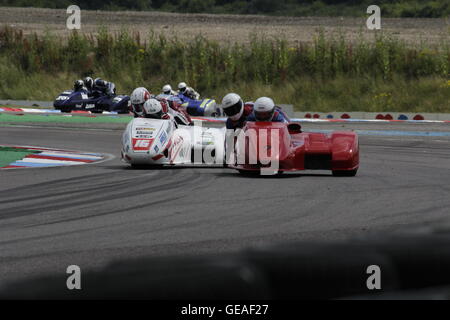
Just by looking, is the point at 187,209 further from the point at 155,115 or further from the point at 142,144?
the point at 155,115

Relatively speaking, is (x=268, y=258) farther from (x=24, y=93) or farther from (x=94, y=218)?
(x=24, y=93)

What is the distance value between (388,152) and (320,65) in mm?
13501

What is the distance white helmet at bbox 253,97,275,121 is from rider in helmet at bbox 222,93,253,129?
0.55 metres

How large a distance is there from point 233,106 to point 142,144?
120 centimetres

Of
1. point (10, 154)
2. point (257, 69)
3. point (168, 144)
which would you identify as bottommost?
point (10, 154)

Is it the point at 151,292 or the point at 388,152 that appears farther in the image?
the point at 388,152

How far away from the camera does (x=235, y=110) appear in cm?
1158

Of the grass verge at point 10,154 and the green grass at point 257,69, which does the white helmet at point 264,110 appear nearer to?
the grass verge at point 10,154

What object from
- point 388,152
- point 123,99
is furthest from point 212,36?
point 388,152

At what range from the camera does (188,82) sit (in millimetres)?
29391

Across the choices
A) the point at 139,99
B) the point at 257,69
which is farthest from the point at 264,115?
the point at 257,69

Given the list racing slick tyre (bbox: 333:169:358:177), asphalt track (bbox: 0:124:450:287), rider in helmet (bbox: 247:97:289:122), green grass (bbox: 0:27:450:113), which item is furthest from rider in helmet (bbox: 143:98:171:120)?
green grass (bbox: 0:27:450:113)

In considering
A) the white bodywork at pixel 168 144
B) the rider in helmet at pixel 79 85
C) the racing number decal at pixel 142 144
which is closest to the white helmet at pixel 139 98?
the white bodywork at pixel 168 144

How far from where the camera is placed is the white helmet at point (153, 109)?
12.1 metres
